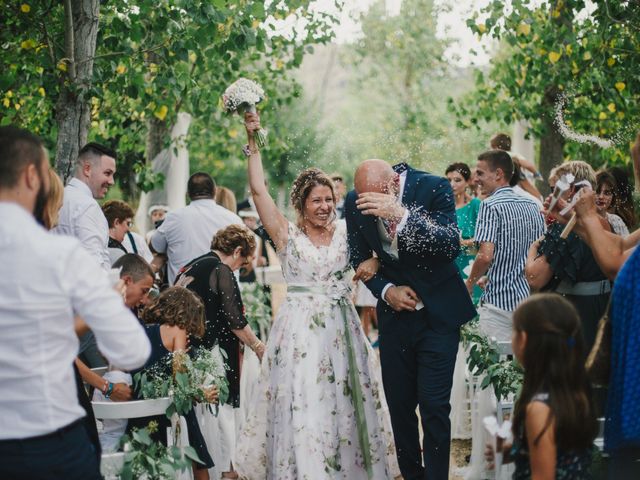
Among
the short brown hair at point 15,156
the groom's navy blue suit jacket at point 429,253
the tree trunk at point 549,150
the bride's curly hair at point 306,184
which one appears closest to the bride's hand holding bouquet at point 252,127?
the bride's curly hair at point 306,184

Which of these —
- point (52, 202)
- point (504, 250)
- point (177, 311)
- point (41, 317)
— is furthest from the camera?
point (504, 250)

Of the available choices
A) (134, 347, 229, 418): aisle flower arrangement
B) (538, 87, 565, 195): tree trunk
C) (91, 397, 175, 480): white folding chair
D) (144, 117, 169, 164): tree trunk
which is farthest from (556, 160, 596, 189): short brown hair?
(144, 117, 169, 164): tree trunk

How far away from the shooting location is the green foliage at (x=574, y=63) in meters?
8.19

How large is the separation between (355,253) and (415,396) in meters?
1.00

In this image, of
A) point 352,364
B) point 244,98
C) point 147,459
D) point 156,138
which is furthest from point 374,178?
point 156,138

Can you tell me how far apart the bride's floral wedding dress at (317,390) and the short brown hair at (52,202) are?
8.55ft

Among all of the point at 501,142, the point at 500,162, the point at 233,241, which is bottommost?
the point at 233,241

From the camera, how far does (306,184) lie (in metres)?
Result: 5.83

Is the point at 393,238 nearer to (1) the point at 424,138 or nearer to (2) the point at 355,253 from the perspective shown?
(2) the point at 355,253

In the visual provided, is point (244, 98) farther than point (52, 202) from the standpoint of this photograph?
Yes

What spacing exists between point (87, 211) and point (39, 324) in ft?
8.49

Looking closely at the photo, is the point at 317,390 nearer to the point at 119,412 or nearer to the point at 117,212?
the point at 119,412

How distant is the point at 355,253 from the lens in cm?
586

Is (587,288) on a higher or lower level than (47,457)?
higher
